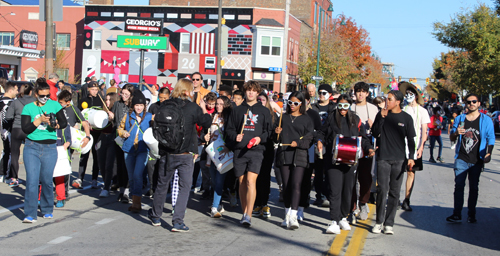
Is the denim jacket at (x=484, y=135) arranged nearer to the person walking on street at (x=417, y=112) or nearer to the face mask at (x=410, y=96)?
the person walking on street at (x=417, y=112)

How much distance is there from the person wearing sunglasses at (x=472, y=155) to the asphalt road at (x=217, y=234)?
33 cm

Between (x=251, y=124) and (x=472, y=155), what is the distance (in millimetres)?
3549

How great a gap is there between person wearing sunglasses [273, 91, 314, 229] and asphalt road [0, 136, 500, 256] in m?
0.40

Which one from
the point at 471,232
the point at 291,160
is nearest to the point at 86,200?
the point at 291,160

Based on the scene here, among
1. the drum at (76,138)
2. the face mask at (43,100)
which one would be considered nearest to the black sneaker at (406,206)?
the drum at (76,138)

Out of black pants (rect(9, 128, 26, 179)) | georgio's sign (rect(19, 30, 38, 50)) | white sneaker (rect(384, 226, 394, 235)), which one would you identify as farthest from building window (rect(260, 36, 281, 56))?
white sneaker (rect(384, 226, 394, 235))

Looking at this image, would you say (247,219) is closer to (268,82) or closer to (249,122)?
(249,122)

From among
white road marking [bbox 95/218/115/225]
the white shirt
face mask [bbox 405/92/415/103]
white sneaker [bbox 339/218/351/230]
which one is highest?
face mask [bbox 405/92/415/103]

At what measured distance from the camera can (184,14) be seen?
41.3 m

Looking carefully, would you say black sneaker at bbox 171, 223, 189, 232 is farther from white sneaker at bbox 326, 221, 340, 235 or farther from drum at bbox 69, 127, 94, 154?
drum at bbox 69, 127, 94, 154

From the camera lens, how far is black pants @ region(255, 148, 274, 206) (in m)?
7.77

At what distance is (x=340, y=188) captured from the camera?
6977mm

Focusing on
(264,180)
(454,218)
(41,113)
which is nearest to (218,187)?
(264,180)

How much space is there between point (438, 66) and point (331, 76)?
52.3 meters
